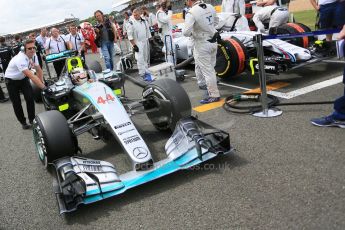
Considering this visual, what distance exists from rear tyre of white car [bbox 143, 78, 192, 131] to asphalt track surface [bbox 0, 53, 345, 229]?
307mm

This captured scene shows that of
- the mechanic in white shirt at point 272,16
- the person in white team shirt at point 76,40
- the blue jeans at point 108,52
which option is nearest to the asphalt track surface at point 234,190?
the mechanic in white shirt at point 272,16

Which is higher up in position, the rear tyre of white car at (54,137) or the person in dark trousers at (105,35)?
the person in dark trousers at (105,35)

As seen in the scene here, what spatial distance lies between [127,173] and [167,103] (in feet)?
4.11

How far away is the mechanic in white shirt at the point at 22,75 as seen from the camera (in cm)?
557

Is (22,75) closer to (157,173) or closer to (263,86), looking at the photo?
(157,173)

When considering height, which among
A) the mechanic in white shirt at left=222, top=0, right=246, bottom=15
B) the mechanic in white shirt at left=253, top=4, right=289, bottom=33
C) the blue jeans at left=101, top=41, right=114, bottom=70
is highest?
the mechanic in white shirt at left=222, top=0, right=246, bottom=15

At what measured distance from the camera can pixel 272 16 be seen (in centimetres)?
749

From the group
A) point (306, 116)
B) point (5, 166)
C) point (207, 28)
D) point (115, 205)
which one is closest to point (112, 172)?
point (115, 205)

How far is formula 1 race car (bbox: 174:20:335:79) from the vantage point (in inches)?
234

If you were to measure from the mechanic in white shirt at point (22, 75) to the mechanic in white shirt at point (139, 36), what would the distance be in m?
2.98

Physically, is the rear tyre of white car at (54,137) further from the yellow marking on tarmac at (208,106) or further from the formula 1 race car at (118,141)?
the yellow marking on tarmac at (208,106)

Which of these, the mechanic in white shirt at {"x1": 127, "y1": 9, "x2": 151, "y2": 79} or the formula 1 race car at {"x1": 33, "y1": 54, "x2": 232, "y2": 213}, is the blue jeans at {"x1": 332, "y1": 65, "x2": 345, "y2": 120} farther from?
the mechanic in white shirt at {"x1": 127, "y1": 9, "x2": 151, "y2": 79}

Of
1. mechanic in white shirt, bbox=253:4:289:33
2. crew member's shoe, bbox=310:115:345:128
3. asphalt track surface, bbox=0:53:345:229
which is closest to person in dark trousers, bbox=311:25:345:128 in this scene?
crew member's shoe, bbox=310:115:345:128

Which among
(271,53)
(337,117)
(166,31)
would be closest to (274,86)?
(271,53)
